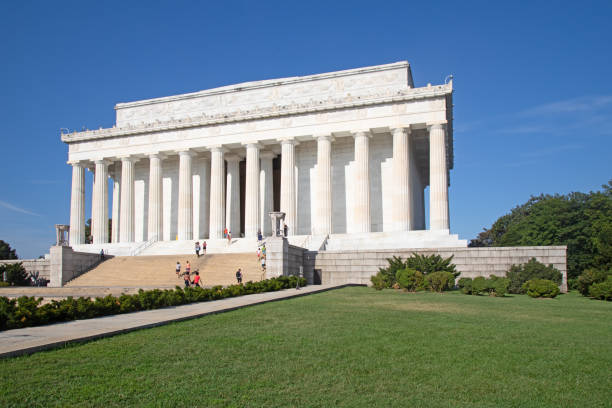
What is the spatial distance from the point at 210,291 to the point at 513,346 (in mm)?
13907

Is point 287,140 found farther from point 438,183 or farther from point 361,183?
point 438,183

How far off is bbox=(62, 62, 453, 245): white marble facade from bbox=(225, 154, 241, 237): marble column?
0.11 metres

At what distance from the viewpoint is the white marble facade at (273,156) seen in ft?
163

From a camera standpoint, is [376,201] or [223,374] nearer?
[223,374]

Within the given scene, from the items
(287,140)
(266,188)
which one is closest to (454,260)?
(287,140)

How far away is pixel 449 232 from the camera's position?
46.0 meters


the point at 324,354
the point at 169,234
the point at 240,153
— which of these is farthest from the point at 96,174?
the point at 324,354

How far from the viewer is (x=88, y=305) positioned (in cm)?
1688

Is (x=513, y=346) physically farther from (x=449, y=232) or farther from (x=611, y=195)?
(x=611, y=195)

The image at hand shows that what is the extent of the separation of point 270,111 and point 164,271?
63.6 feet

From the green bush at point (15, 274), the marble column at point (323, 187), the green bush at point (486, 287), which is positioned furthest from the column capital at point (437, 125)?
the green bush at point (15, 274)

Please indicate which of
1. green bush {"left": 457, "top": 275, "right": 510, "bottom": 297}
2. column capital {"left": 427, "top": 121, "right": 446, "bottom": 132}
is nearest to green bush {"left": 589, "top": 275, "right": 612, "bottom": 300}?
green bush {"left": 457, "top": 275, "right": 510, "bottom": 297}

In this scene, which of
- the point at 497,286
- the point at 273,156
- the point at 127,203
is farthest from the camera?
the point at 273,156

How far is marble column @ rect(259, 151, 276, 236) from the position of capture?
5678 cm
